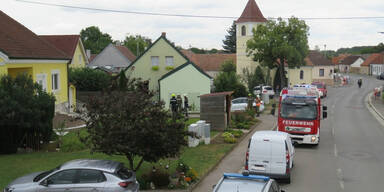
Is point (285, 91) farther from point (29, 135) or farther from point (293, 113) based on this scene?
point (29, 135)

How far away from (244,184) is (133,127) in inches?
175

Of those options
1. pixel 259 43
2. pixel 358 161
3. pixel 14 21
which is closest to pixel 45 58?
pixel 14 21

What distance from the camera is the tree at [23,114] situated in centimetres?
1827

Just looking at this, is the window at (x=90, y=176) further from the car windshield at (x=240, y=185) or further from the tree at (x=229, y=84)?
the tree at (x=229, y=84)

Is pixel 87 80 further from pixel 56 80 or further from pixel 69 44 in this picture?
pixel 69 44

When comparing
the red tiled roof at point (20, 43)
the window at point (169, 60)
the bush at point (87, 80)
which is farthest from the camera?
the window at point (169, 60)

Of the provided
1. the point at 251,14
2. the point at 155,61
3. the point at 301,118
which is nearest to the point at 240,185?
the point at 301,118

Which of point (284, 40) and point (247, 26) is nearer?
point (284, 40)

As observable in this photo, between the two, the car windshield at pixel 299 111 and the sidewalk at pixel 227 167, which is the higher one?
the car windshield at pixel 299 111

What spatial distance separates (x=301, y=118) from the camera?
880 inches

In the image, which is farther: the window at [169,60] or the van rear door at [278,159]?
the window at [169,60]

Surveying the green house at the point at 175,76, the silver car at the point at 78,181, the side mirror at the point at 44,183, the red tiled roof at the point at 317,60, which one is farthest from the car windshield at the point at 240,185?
the red tiled roof at the point at 317,60

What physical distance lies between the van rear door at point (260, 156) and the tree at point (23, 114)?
32.6 ft

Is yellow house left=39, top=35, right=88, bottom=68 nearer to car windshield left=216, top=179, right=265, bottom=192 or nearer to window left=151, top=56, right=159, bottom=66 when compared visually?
window left=151, top=56, right=159, bottom=66
